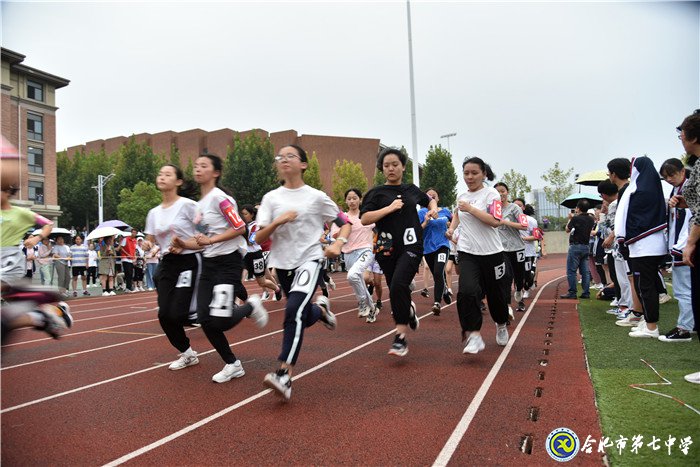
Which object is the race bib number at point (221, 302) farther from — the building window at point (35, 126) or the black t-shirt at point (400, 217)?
the building window at point (35, 126)

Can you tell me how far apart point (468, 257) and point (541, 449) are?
8.87 feet

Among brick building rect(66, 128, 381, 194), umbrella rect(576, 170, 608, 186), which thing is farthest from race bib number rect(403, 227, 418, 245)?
brick building rect(66, 128, 381, 194)

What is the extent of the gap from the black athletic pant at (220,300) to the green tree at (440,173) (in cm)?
4741

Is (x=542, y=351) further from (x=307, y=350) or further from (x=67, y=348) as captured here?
(x=67, y=348)

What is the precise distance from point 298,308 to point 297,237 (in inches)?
24.7

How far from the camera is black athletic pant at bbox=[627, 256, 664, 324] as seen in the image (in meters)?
5.77

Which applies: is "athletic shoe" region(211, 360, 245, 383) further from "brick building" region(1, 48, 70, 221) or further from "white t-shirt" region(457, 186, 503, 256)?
"brick building" region(1, 48, 70, 221)

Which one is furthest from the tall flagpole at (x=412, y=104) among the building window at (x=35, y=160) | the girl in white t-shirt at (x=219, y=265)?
the building window at (x=35, y=160)

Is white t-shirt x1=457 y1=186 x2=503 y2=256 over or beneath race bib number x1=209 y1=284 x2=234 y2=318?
over

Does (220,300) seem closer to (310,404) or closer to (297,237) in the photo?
(297,237)

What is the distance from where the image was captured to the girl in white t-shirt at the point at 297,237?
4.18 m

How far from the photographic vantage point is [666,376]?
4262mm

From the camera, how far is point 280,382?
12.5 feet

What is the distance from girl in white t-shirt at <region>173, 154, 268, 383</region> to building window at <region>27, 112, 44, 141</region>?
44704 millimetres
